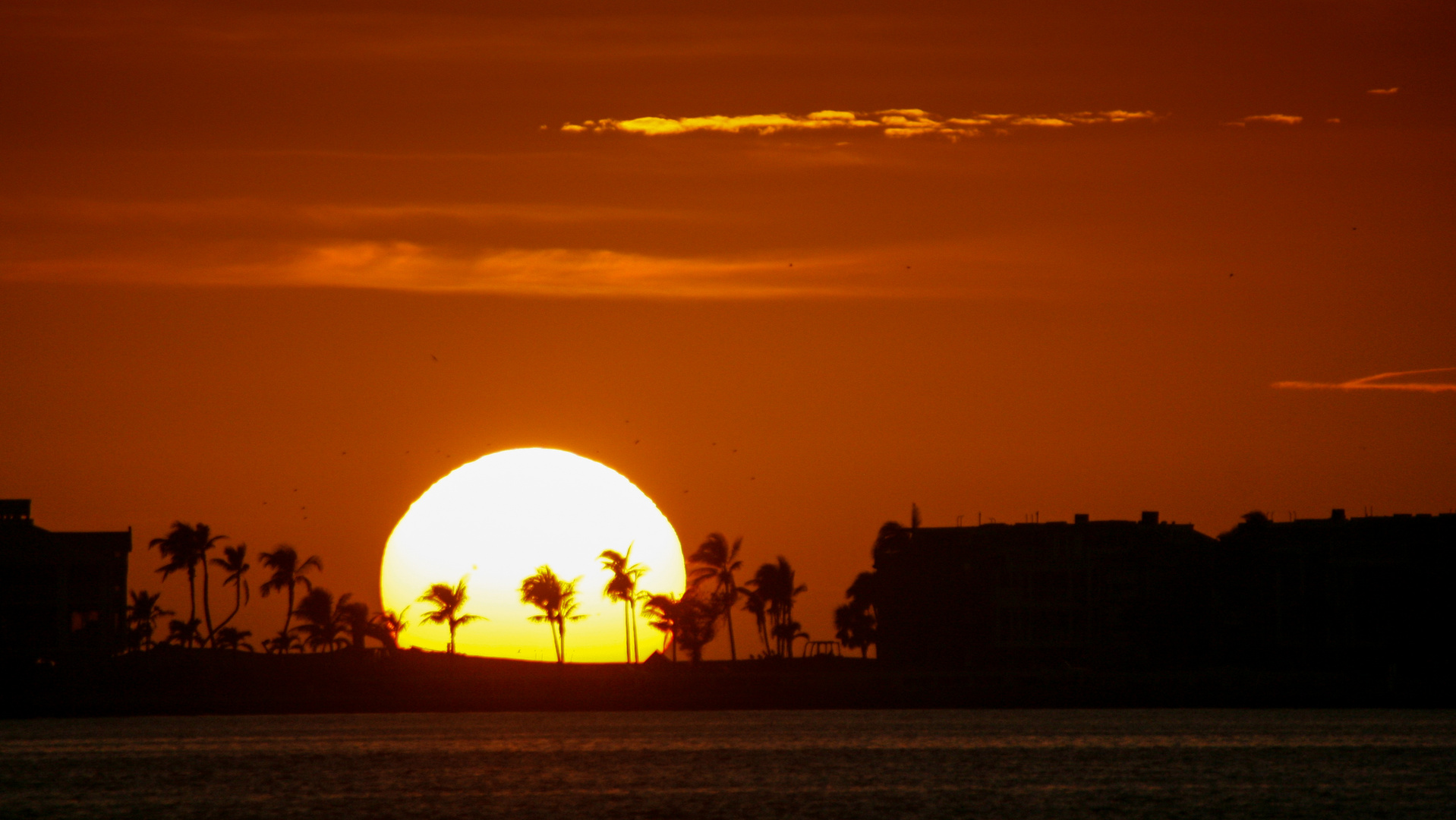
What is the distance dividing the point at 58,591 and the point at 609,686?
46.3 meters

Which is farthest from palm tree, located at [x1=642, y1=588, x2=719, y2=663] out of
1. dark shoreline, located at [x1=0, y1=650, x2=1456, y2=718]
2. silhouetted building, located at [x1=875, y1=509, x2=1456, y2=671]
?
silhouetted building, located at [x1=875, y1=509, x2=1456, y2=671]

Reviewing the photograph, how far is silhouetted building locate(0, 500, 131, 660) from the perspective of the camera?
12912 centimetres

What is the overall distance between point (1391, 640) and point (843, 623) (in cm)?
7624

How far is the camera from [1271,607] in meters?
131

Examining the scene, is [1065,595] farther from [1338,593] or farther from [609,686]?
[609,686]

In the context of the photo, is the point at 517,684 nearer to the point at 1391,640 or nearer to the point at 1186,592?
the point at 1186,592

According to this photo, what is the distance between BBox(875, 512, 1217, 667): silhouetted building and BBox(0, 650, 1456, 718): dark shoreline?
1909 millimetres

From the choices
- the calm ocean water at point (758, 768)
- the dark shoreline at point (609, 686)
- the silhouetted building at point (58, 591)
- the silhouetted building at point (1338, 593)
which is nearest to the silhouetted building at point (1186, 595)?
the silhouetted building at point (1338, 593)

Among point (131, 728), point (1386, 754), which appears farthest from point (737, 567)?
point (1386, 754)

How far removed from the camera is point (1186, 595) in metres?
132

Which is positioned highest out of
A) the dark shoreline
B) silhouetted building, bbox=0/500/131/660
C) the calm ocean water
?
silhouetted building, bbox=0/500/131/660

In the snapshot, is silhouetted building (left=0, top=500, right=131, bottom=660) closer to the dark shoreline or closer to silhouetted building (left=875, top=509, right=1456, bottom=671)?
the dark shoreline

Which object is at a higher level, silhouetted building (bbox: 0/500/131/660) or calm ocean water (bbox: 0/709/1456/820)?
silhouetted building (bbox: 0/500/131/660)

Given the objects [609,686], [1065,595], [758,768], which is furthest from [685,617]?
[758,768]
